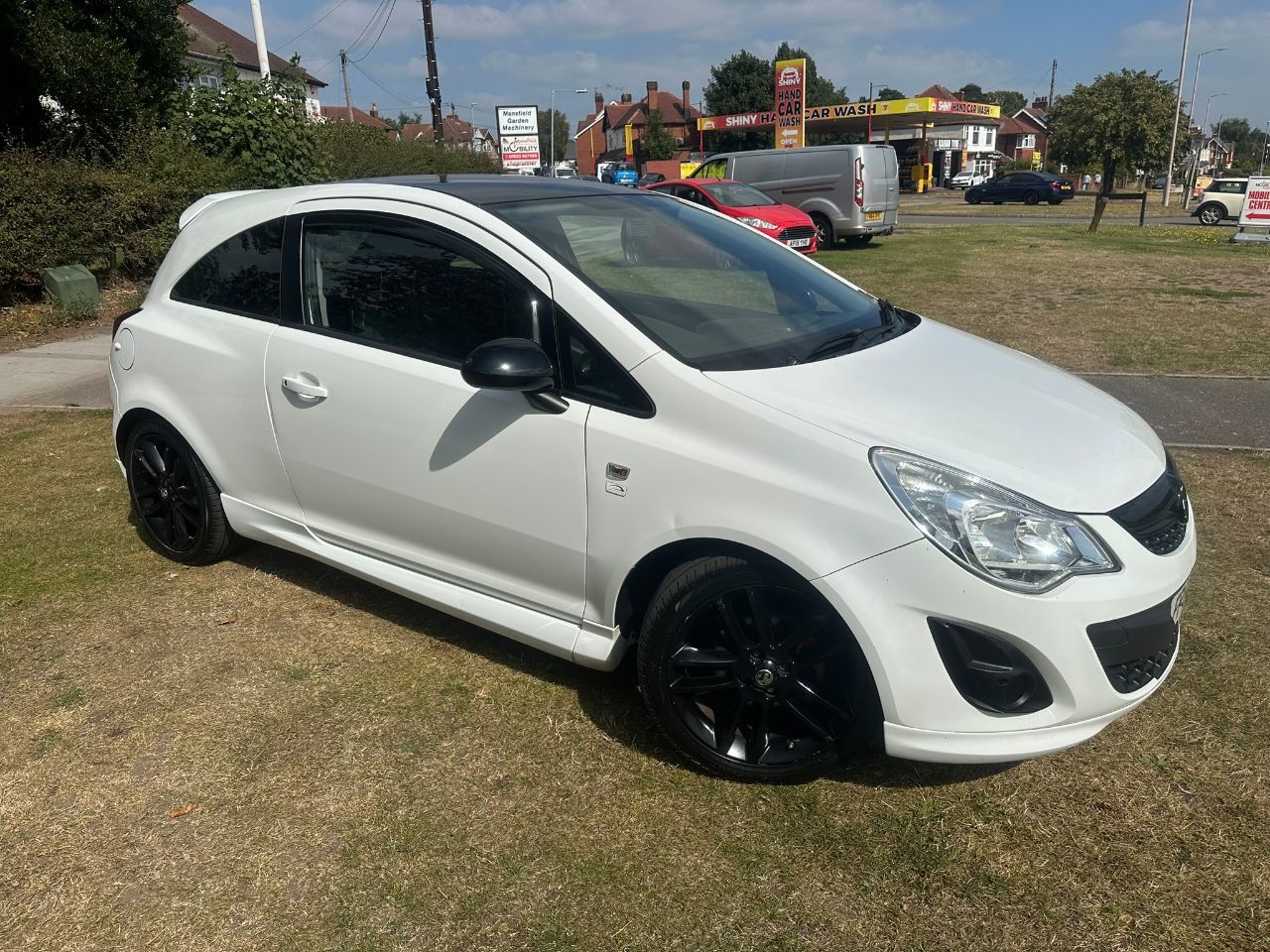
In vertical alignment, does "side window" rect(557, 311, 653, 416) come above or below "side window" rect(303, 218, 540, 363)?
below

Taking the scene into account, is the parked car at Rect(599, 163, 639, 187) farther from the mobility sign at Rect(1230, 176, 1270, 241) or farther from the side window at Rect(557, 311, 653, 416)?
the side window at Rect(557, 311, 653, 416)

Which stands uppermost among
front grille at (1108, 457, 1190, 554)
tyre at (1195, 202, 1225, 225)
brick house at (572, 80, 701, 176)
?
brick house at (572, 80, 701, 176)

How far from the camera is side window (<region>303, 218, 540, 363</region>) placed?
9.69 ft

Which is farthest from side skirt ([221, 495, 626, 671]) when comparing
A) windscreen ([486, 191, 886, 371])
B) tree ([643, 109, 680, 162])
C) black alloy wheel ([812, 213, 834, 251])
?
tree ([643, 109, 680, 162])

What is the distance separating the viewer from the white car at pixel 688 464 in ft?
7.66

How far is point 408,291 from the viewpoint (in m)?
3.15

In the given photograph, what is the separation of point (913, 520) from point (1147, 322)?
8.52 metres

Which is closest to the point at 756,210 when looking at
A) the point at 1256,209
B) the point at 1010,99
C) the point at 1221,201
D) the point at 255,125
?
the point at 255,125

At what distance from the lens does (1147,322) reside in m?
9.35

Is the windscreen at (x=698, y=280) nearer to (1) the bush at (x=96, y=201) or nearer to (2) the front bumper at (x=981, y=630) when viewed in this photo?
(2) the front bumper at (x=981, y=630)

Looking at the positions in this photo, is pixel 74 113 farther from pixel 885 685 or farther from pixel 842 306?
pixel 885 685

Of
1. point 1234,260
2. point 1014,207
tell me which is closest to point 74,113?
point 1234,260

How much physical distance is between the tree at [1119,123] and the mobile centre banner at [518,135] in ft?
84.3

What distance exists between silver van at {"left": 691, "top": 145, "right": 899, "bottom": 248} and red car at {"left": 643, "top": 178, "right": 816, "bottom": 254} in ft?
7.13
